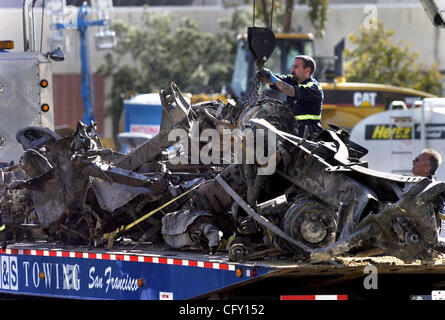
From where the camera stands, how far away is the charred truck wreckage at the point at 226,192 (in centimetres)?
646

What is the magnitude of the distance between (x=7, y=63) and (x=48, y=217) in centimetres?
272

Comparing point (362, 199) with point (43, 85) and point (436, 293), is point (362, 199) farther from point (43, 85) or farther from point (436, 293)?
point (43, 85)

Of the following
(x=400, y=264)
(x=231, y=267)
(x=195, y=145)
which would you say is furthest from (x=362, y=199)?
(x=195, y=145)

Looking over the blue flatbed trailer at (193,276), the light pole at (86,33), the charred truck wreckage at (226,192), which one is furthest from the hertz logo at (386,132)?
the light pole at (86,33)

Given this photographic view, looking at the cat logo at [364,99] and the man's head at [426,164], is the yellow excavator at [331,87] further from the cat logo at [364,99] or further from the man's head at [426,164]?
the man's head at [426,164]

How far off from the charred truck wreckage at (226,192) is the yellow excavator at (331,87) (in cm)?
949

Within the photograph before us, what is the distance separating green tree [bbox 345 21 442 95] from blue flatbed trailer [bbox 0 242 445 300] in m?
20.3

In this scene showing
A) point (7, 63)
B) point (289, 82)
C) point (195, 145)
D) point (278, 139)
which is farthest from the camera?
point (7, 63)

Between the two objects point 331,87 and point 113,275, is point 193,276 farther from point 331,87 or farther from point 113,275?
point 331,87

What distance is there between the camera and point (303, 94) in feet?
26.1

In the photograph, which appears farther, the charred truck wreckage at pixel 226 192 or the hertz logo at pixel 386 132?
the hertz logo at pixel 386 132

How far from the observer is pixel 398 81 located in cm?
2769

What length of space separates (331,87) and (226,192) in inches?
440

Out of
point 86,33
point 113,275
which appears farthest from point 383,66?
point 113,275
